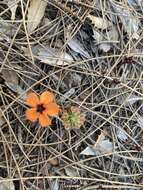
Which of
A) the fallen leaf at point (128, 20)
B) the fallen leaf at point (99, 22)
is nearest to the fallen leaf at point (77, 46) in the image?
the fallen leaf at point (99, 22)

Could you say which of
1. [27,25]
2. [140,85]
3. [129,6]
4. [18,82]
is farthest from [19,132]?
→ [129,6]

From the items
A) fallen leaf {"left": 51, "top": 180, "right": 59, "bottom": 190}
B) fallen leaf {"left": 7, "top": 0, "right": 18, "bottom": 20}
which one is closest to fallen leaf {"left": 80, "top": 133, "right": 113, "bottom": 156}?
fallen leaf {"left": 51, "top": 180, "right": 59, "bottom": 190}

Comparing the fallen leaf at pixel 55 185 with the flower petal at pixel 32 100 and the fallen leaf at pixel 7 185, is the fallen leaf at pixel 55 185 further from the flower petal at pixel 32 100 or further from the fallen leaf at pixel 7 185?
the flower petal at pixel 32 100

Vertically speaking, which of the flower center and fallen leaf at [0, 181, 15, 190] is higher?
the flower center

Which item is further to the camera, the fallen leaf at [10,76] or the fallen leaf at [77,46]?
the fallen leaf at [77,46]

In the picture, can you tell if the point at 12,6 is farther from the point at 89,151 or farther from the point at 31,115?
the point at 89,151

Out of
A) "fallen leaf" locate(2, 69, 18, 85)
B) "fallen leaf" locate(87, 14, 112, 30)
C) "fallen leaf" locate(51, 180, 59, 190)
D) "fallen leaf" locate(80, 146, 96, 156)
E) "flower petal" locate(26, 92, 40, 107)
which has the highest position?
"fallen leaf" locate(87, 14, 112, 30)

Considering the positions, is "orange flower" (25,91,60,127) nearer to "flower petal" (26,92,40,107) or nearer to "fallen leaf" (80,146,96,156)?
"flower petal" (26,92,40,107)
